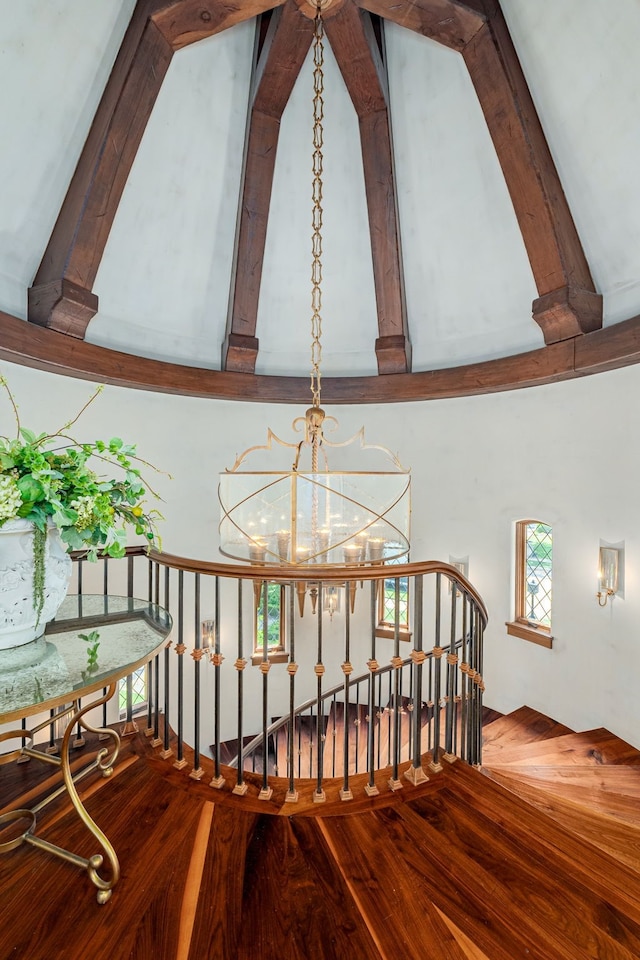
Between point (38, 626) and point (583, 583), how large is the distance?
395 centimetres

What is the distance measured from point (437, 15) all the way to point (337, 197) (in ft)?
4.66

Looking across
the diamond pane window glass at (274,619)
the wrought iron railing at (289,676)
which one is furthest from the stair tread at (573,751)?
the diamond pane window glass at (274,619)

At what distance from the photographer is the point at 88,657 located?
1431 mm

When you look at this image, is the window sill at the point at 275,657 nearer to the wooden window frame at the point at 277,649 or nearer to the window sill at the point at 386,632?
the wooden window frame at the point at 277,649

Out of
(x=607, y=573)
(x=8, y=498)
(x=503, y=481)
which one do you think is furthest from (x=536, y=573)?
(x=8, y=498)

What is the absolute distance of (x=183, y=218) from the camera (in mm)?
3951

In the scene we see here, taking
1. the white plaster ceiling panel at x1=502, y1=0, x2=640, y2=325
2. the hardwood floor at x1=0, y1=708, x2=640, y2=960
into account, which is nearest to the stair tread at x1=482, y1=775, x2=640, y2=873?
the hardwood floor at x1=0, y1=708, x2=640, y2=960

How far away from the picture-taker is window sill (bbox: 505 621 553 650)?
4.05 metres

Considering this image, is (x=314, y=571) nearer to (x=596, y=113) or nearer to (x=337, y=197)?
(x=596, y=113)

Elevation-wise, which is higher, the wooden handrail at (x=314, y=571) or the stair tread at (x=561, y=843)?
the wooden handrail at (x=314, y=571)

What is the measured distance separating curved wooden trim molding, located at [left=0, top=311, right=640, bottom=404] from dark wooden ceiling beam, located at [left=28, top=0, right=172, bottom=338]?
0.24 metres

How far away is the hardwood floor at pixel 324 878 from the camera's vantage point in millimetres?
1172

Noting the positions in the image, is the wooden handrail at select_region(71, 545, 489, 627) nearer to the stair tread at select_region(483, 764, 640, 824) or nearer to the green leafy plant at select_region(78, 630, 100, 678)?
the green leafy plant at select_region(78, 630, 100, 678)

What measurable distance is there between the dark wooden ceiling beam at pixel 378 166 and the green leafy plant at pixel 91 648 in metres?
3.95
